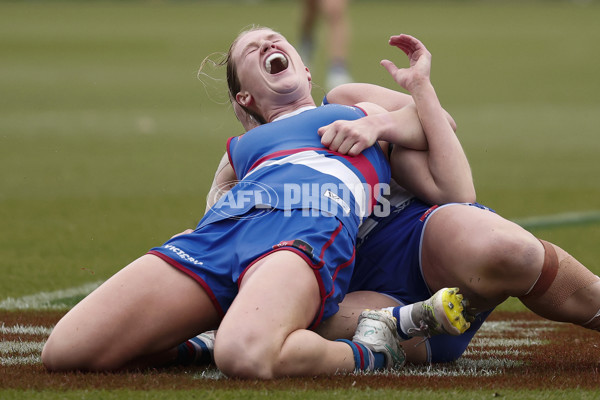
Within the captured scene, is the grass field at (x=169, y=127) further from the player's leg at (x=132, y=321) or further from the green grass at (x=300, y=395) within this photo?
the player's leg at (x=132, y=321)

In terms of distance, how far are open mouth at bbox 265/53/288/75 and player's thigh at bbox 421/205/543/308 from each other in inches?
28.6

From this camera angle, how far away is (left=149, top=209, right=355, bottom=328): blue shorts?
115 inches

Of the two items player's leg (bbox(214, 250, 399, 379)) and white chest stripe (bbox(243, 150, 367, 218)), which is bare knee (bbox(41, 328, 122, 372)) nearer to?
player's leg (bbox(214, 250, 399, 379))

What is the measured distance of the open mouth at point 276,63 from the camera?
11.2 feet

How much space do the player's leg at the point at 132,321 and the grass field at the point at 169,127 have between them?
0.28 m

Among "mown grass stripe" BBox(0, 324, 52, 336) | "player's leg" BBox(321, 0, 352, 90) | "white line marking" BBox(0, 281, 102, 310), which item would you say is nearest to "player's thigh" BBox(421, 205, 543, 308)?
"mown grass stripe" BBox(0, 324, 52, 336)

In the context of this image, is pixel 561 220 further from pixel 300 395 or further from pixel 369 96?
pixel 300 395

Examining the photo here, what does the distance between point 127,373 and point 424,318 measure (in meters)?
0.80

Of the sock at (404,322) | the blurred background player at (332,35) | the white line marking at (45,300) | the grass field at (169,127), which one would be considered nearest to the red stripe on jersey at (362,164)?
the sock at (404,322)

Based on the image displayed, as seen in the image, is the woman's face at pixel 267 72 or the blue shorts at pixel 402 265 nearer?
the blue shorts at pixel 402 265

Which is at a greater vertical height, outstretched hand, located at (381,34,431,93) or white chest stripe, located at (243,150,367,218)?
outstretched hand, located at (381,34,431,93)

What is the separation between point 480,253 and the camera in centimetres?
291

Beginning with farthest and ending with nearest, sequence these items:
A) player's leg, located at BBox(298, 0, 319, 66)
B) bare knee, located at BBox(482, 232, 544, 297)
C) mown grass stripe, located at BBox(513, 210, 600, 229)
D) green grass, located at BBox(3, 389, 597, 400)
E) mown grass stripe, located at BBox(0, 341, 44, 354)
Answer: player's leg, located at BBox(298, 0, 319, 66)
mown grass stripe, located at BBox(513, 210, 600, 229)
mown grass stripe, located at BBox(0, 341, 44, 354)
bare knee, located at BBox(482, 232, 544, 297)
green grass, located at BBox(3, 389, 597, 400)

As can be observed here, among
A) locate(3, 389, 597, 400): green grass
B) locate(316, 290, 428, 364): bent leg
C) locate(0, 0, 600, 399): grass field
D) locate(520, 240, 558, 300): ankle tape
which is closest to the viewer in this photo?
locate(3, 389, 597, 400): green grass
